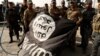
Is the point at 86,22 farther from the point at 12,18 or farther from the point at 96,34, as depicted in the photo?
the point at 12,18

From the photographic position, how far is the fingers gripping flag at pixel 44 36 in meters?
6.63

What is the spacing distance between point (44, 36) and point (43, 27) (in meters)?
0.24

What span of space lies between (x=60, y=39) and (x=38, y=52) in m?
0.67

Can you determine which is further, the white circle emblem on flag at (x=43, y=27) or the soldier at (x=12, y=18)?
the soldier at (x=12, y=18)

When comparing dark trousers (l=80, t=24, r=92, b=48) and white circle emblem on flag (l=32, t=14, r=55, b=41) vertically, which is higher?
white circle emblem on flag (l=32, t=14, r=55, b=41)

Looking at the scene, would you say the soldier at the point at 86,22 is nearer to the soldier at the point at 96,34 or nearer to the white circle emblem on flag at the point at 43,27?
the soldier at the point at 96,34

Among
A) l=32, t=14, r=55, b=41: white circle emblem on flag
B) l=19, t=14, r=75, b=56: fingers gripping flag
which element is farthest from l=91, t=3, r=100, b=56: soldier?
l=32, t=14, r=55, b=41: white circle emblem on flag

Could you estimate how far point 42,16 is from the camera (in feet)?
22.8

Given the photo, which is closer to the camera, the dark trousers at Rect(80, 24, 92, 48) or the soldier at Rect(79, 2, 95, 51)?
the soldier at Rect(79, 2, 95, 51)

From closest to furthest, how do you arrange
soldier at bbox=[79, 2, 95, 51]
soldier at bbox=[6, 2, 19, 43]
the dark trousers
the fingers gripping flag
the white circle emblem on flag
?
the fingers gripping flag < the white circle emblem on flag < soldier at bbox=[79, 2, 95, 51] < the dark trousers < soldier at bbox=[6, 2, 19, 43]

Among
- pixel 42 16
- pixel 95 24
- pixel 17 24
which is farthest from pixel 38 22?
pixel 17 24

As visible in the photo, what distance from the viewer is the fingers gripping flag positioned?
6629mm

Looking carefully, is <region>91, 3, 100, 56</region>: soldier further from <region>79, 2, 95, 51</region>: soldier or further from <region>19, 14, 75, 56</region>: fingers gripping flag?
<region>79, 2, 95, 51</region>: soldier

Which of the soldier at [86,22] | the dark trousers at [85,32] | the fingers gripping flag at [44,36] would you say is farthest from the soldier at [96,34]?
the dark trousers at [85,32]
